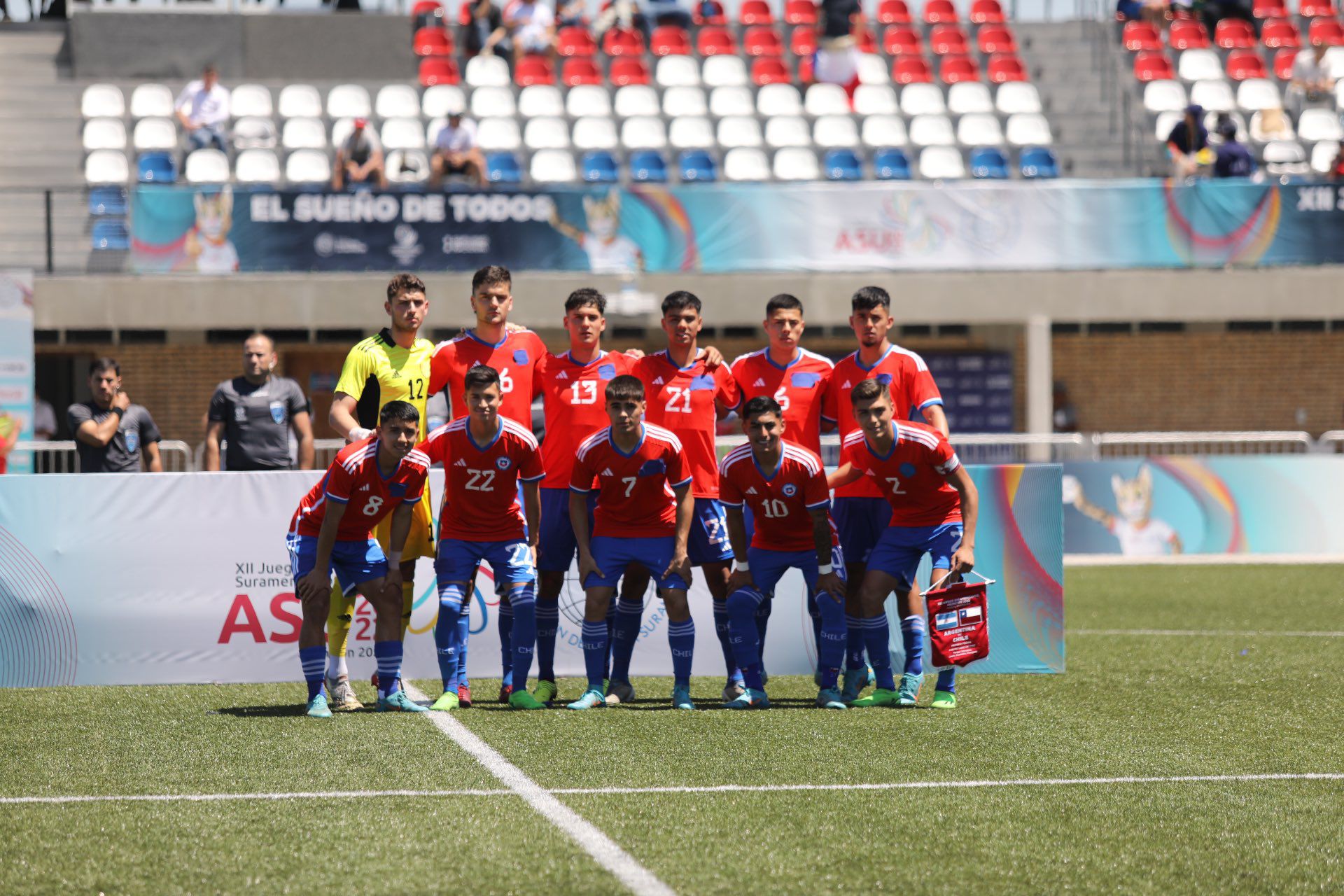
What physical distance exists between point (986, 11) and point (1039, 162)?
615 cm

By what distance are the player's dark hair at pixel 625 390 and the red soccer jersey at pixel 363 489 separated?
3.10 feet

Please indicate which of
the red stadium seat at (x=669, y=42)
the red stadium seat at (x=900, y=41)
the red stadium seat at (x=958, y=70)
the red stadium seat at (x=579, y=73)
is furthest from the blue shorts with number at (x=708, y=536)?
the red stadium seat at (x=900, y=41)

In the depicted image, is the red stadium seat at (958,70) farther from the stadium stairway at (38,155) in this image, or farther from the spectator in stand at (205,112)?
the stadium stairway at (38,155)

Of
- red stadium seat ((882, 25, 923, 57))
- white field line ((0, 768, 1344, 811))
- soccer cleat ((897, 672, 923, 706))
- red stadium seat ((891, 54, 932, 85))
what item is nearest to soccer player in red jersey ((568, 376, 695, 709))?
soccer cleat ((897, 672, 923, 706))

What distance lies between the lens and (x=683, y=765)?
6.47 meters

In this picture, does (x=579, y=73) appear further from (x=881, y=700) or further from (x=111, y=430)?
(x=881, y=700)

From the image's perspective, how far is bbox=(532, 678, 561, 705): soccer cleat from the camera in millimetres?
8352

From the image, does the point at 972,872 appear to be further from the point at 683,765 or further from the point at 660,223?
the point at 660,223

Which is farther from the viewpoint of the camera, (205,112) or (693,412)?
(205,112)

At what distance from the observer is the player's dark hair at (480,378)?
789cm

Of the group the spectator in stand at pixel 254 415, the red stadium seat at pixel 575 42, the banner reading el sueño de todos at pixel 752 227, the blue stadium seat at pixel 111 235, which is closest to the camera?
the spectator in stand at pixel 254 415

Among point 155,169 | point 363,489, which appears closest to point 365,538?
point 363,489

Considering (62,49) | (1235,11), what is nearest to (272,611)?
(62,49)

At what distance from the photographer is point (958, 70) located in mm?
26672
